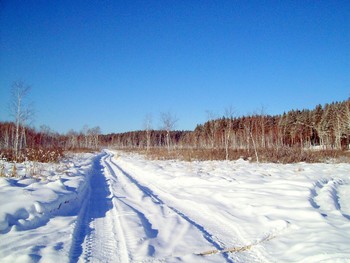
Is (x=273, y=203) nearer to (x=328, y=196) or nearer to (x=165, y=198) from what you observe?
(x=328, y=196)

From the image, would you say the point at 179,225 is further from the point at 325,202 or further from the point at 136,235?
the point at 325,202

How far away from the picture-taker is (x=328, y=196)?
6.61 meters

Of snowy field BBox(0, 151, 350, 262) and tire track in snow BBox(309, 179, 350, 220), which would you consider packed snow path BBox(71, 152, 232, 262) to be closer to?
snowy field BBox(0, 151, 350, 262)

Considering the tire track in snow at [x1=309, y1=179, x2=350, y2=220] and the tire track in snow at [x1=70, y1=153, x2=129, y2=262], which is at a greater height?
the tire track in snow at [x1=309, y1=179, x2=350, y2=220]

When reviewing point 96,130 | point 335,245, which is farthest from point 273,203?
point 96,130

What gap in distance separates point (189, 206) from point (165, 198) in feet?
4.19

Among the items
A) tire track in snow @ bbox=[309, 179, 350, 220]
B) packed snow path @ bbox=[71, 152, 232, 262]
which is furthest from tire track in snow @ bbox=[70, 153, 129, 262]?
tire track in snow @ bbox=[309, 179, 350, 220]

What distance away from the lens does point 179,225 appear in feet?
16.1

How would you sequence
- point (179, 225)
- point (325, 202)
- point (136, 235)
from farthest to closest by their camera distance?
point (325, 202)
point (179, 225)
point (136, 235)

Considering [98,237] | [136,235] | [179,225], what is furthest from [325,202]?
[98,237]

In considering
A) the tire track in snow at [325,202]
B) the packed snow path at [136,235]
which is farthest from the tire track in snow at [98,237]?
the tire track in snow at [325,202]

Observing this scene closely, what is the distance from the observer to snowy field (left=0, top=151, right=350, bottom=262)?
3568mm

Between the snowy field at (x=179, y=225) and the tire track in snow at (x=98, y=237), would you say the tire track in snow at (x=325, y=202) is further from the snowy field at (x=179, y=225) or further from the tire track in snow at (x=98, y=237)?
the tire track in snow at (x=98, y=237)

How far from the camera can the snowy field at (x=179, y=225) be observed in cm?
357
